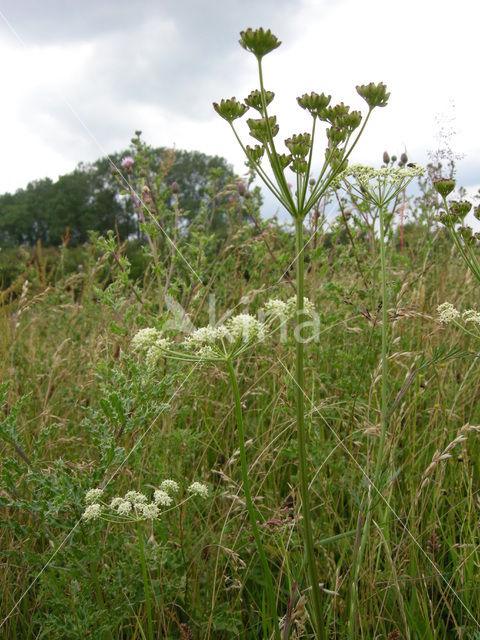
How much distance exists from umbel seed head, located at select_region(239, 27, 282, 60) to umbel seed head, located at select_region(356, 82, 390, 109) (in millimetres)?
375

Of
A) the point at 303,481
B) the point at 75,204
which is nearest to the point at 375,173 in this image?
the point at 303,481

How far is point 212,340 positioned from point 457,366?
2.39 m

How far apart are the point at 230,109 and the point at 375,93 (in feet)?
1.60

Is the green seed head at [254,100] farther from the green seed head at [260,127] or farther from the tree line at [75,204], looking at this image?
the tree line at [75,204]

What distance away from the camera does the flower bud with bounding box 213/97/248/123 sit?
1599 mm

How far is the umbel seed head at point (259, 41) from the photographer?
56.4 inches

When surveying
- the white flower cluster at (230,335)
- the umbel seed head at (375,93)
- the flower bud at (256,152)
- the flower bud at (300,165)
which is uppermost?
the umbel seed head at (375,93)

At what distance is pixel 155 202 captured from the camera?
142 inches

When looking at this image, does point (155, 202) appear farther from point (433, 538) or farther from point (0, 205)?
point (0, 205)

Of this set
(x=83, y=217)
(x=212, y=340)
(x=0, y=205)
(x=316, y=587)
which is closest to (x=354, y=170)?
(x=212, y=340)

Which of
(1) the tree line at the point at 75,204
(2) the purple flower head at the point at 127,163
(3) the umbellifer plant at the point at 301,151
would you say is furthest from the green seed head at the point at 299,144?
(1) the tree line at the point at 75,204

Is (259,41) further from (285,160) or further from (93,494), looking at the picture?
(93,494)

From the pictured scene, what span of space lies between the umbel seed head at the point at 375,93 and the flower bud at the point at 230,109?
1.31 feet

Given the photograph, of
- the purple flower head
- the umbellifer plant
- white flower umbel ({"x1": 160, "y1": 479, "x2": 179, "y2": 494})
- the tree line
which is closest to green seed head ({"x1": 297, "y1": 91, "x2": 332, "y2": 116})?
the umbellifer plant
